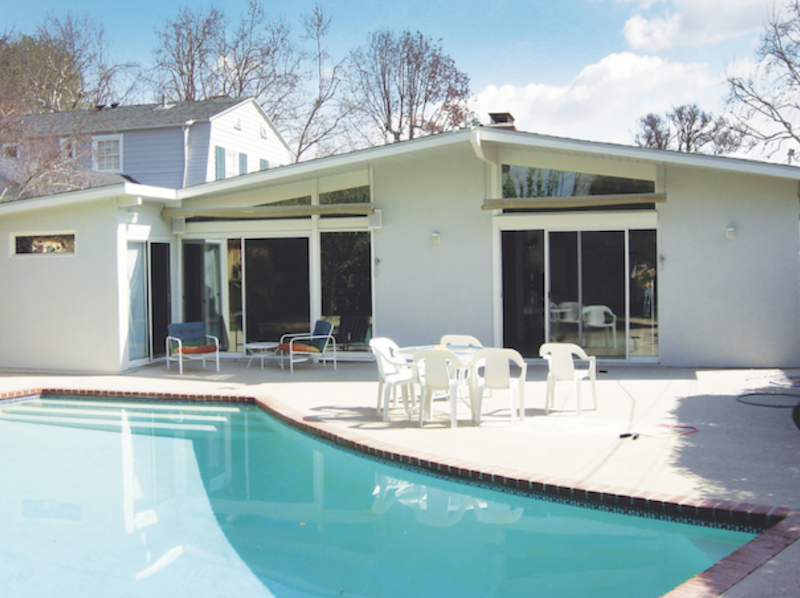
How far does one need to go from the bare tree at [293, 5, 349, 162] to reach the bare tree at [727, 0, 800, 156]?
13791 mm

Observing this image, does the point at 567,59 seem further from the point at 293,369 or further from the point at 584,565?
the point at 584,565

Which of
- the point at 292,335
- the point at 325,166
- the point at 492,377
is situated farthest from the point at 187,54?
the point at 492,377

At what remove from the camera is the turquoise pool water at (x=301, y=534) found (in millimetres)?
4477

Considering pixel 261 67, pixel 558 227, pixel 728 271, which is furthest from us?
pixel 261 67

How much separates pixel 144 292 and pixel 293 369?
2794mm

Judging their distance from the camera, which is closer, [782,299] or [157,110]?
[782,299]

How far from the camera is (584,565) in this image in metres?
4.63

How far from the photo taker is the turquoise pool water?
4.48 metres

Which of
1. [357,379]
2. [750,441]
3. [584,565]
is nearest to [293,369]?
[357,379]

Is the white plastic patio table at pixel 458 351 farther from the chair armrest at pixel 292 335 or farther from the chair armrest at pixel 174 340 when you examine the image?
the chair armrest at pixel 174 340

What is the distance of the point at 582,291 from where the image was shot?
38.3ft

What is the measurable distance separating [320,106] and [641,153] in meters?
20.4

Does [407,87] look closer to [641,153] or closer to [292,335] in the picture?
[292,335]

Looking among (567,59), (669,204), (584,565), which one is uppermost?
(567,59)
